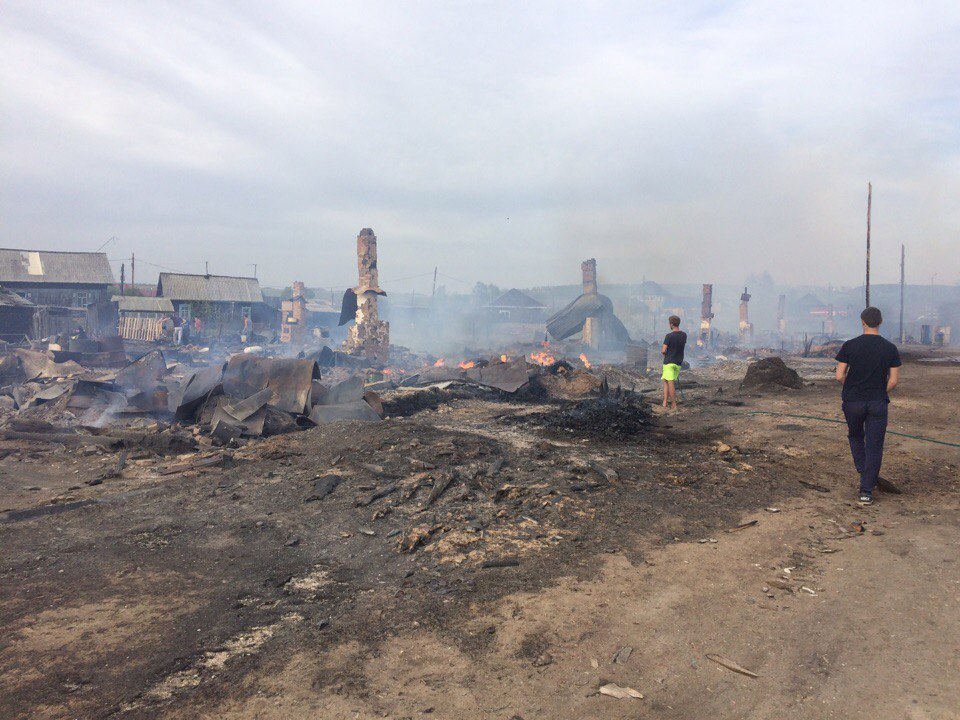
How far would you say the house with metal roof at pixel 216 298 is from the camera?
3631 cm

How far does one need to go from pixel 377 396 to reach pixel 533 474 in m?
5.16

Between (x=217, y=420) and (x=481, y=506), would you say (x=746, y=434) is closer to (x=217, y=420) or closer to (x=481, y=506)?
(x=481, y=506)

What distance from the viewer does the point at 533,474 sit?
6070 millimetres

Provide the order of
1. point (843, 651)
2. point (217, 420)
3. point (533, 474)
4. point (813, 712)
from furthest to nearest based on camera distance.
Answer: point (217, 420) < point (533, 474) < point (843, 651) < point (813, 712)

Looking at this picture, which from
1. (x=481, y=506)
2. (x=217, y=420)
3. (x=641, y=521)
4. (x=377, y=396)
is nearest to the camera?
(x=641, y=521)

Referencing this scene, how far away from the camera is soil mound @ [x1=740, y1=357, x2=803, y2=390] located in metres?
12.2

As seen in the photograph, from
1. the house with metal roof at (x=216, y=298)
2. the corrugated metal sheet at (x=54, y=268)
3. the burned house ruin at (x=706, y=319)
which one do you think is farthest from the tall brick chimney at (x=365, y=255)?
the corrugated metal sheet at (x=54, y=268)

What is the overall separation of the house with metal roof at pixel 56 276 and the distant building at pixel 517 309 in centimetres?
2646

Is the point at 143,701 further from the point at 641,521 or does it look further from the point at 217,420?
the point at 217,420

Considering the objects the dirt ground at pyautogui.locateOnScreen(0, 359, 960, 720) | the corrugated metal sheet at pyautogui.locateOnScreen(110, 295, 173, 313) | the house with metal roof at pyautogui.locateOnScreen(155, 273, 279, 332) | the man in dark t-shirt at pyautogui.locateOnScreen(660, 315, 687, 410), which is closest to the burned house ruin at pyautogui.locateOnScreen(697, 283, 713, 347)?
the man in dark t-shirt at pyautogui.locateOnScreen(660, 315, 687, 410)

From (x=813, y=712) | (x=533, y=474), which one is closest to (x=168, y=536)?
(x=533, y=474)

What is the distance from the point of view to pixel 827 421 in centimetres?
820

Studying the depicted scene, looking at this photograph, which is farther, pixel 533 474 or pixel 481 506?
pixel 533 474

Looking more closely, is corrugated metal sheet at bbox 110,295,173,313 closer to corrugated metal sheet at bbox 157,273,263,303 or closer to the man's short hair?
corrugated metal sheet at bbox 157,273,263,303
